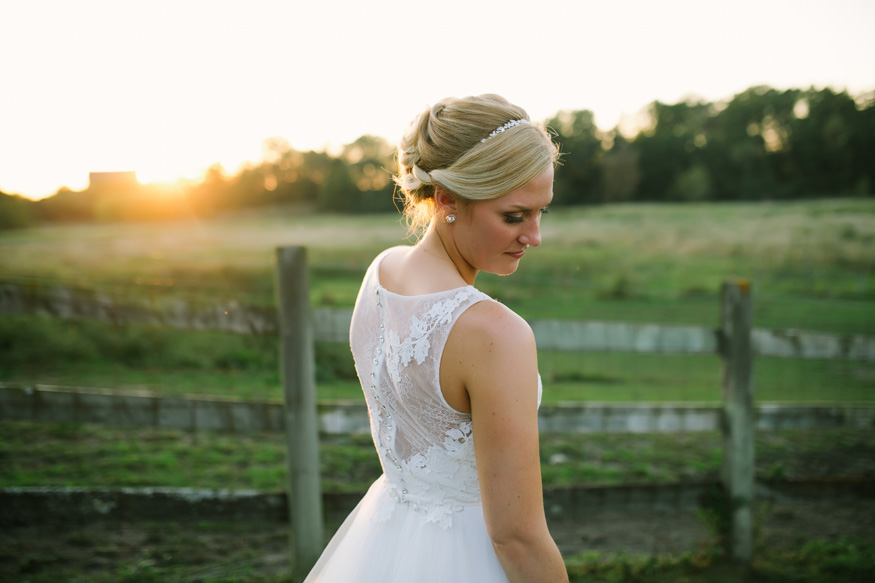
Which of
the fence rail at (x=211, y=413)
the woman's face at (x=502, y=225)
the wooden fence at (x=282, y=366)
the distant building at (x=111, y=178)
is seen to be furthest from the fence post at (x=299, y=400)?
the distant building at (x=111, y=178)

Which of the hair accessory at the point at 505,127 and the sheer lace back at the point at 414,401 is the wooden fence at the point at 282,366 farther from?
the hair accessory at the point at 505,127

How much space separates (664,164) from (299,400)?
1353 inches

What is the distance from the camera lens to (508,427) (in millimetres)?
1307

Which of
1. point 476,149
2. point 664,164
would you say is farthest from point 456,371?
point 664,164

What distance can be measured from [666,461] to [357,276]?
30.0 feet

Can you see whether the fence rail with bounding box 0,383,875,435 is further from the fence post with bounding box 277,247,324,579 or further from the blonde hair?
the blonde hair

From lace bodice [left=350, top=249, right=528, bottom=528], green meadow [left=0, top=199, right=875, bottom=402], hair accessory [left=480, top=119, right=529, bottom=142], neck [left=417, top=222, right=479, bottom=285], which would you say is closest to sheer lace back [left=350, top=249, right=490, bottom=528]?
lace bodice [left=350, top=249, right=528, bottom=528]

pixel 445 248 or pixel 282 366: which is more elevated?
pixel 445 248

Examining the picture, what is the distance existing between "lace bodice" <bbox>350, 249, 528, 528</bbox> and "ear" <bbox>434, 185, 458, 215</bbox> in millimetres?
266

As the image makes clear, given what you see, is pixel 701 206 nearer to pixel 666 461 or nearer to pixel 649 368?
pixel 649 368

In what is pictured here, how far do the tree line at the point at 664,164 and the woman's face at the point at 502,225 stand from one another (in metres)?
9.56

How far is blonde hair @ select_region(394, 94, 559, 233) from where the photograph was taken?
4.86ft

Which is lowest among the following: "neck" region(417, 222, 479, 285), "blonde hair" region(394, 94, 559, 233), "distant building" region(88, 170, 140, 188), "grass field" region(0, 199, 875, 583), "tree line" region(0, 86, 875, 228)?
"grass field" region(0, 199, 875, 583)

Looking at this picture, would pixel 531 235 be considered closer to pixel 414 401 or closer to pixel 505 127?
pixel 505 127
